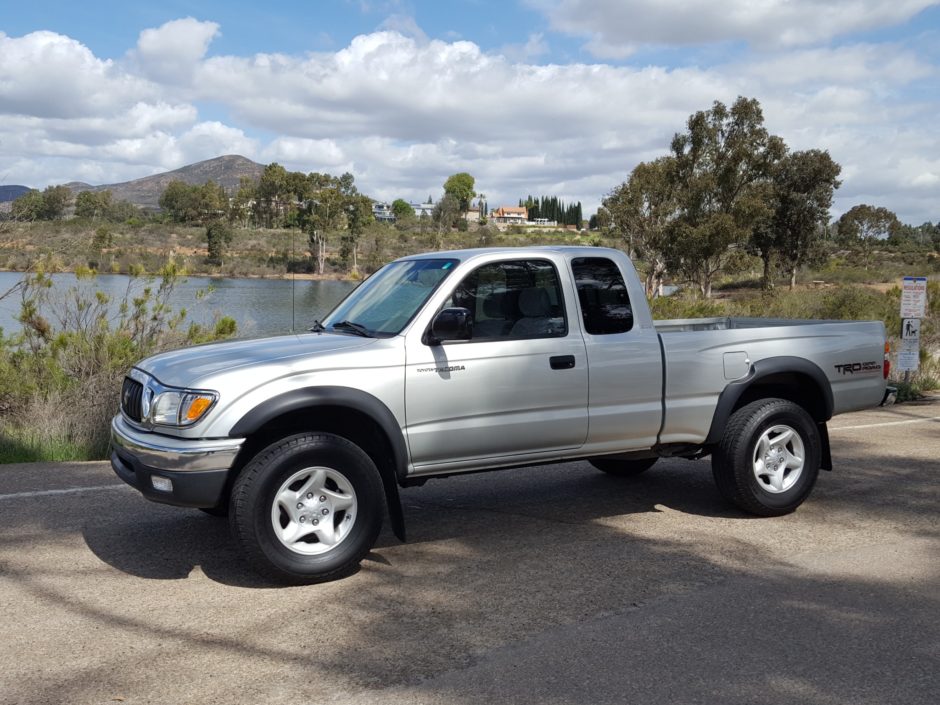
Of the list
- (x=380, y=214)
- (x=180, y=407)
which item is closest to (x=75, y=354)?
(x=180, y=407)

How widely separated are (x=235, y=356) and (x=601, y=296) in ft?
8.11

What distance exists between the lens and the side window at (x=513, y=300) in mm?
6012

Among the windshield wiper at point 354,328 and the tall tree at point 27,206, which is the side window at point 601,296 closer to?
the windshield wiper at point 354,328

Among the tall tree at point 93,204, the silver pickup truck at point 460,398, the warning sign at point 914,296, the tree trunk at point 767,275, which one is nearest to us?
the silver pickup truck at point 460,398

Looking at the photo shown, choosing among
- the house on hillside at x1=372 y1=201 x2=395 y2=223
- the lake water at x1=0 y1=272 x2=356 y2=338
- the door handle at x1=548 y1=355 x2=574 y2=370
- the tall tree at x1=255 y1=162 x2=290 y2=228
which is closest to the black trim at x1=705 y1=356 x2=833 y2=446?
the door handle at x1=548 y1=355 x2=574 y2=370

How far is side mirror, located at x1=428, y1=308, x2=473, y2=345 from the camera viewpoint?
18.1 ft

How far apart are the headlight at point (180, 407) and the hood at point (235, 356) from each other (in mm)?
59

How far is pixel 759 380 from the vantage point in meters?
6.80

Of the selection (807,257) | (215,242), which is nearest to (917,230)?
(807,257)

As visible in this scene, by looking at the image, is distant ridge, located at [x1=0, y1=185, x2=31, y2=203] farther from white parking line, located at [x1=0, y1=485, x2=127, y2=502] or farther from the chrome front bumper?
the chrome front bumper

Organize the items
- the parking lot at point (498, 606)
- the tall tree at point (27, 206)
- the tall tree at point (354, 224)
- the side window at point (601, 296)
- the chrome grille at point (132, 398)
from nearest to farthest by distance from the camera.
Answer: the parking lot at point (498, 606) → the chrome grille at point (132, 398) → the side window at point (601, 296) → the tall tree at point (27, 206) → the tall tree at point (354, 224)

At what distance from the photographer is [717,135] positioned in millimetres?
48875

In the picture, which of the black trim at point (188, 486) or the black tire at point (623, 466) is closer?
the black trim at point (188, 486)

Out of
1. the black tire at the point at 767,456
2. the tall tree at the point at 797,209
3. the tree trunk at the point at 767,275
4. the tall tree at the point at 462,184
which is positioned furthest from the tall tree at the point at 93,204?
the tall tree at the point at 462,184
